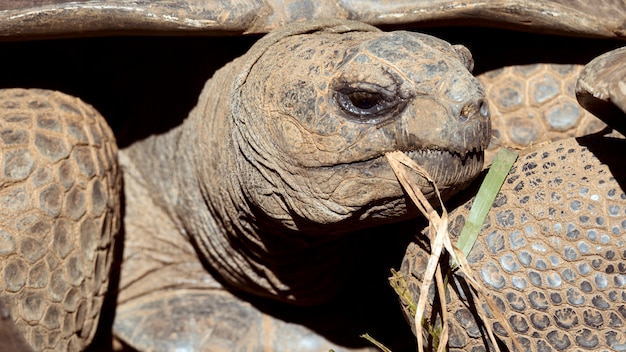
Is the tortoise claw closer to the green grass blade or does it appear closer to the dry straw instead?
the green grass blade

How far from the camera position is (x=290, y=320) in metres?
3.45

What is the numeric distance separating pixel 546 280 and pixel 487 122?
0.48m

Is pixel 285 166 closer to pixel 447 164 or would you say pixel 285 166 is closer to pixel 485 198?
pixel 447 164

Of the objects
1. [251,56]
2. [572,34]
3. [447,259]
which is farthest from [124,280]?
[572,34]

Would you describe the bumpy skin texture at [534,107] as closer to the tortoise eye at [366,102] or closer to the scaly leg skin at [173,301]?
the tortoise eye at [366,102]

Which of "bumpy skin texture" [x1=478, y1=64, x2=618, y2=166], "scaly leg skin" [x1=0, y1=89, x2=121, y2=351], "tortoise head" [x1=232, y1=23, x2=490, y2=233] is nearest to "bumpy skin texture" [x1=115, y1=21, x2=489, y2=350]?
"tortoise head" [x1=232, y1=23, x2=490, y2=233]

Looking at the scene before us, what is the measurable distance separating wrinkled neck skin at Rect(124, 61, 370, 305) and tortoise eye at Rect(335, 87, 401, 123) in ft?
1.22

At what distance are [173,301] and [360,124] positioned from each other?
4.70ft

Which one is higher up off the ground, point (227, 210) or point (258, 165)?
point (258, 165)

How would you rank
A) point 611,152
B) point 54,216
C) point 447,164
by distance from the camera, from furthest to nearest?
point 54,216
point 611,152
point 447,164

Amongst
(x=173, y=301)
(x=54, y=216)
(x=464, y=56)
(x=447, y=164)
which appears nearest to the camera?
(x=447, y=164)

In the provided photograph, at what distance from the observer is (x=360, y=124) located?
7.67ft

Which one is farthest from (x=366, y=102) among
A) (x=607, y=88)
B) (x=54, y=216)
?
(x=54, y=216)

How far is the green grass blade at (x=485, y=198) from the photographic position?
2.46 m
